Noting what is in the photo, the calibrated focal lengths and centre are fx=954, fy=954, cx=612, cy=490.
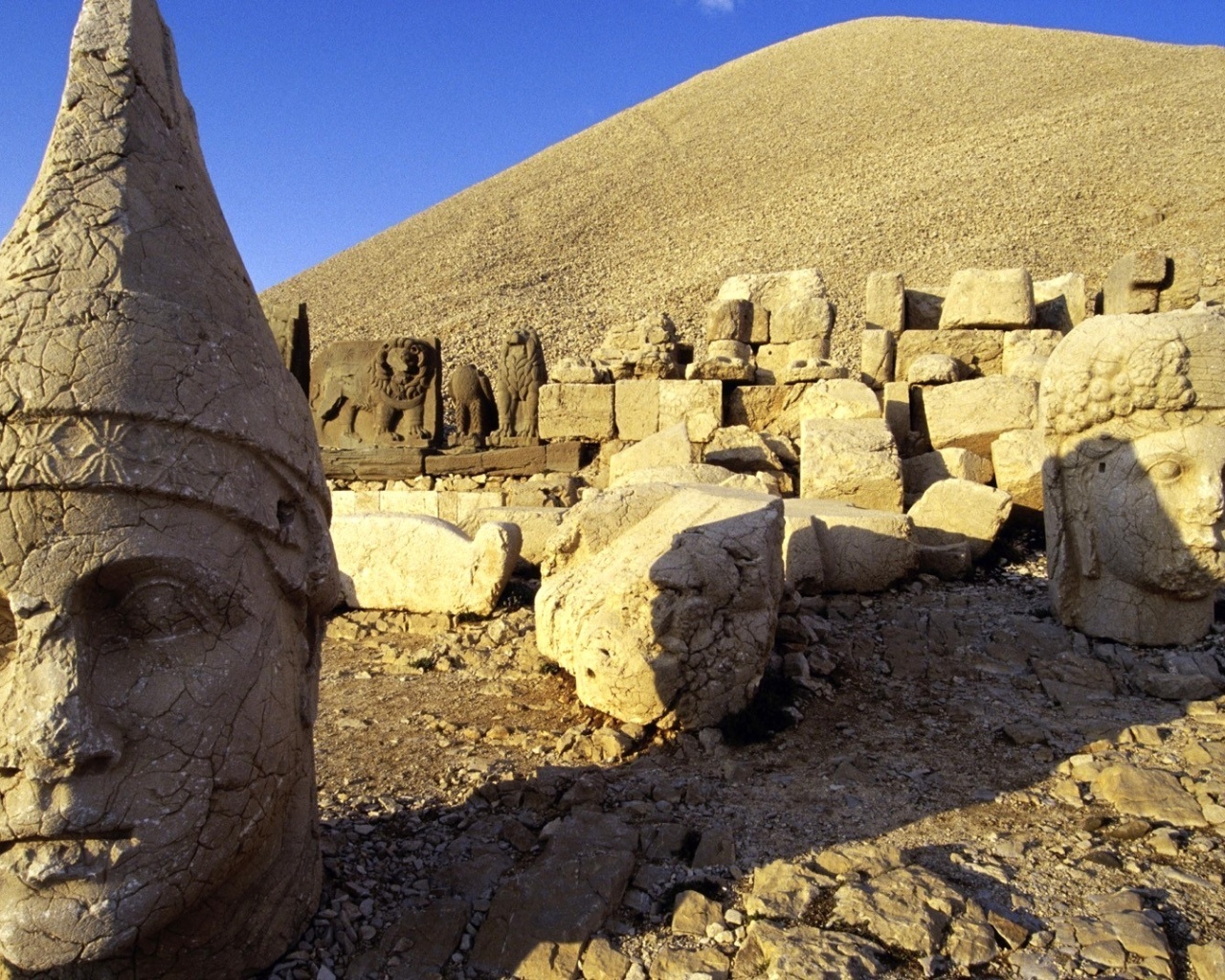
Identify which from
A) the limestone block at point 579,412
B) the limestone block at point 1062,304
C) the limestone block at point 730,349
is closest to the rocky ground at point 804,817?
the limestone block at point 579,412

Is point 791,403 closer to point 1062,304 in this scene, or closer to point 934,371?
point 934,371

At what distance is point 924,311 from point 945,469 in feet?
12.9

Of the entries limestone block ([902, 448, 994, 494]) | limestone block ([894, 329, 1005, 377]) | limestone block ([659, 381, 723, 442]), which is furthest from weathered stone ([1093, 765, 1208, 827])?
limestone block ([894, 329, 1005, 377])

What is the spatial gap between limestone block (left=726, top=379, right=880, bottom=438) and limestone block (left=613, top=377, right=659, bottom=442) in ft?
2.54

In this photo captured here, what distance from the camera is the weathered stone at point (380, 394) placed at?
10750 millimetres

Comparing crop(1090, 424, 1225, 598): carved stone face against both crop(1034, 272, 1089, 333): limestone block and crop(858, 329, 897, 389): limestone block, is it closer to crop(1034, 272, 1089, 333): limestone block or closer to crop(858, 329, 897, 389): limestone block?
crop(858, 329, 897, 389): limestone block

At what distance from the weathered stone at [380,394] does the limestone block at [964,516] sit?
5.74m

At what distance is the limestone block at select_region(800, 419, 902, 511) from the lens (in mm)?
7434

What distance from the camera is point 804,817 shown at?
316cm

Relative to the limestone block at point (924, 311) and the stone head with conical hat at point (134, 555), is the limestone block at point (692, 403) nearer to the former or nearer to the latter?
the limestone block at point (924, 311)

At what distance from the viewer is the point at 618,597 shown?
4137 mm

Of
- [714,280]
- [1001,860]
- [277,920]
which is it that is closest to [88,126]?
[277,920]

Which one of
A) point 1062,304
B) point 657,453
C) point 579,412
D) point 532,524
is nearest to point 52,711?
point 532,524

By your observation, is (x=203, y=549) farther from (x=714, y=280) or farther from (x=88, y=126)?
(x=714, y=280)
